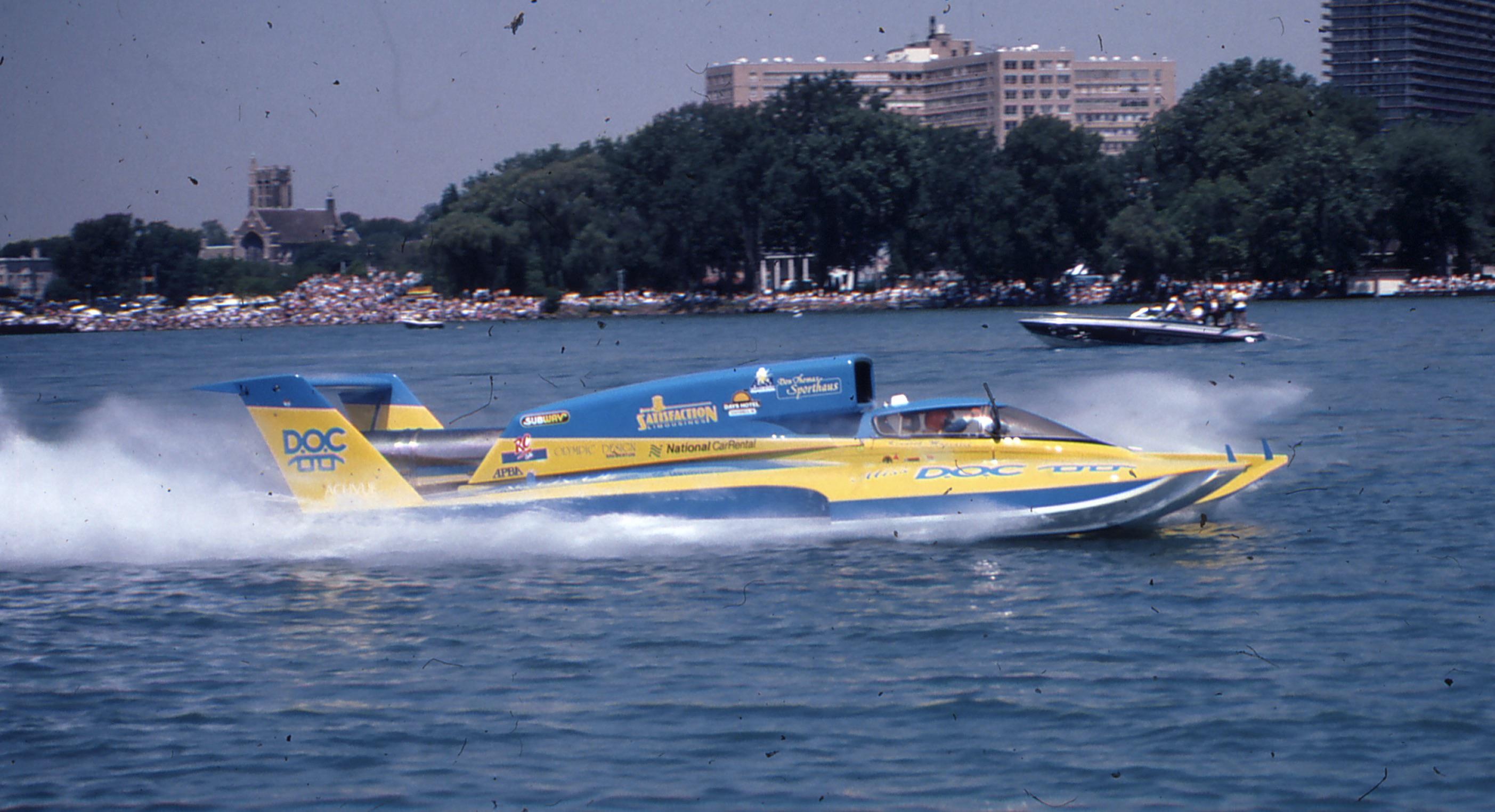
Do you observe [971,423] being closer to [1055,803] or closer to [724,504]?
[724,504]

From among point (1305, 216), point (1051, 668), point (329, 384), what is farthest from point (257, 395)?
point (1305, 216)

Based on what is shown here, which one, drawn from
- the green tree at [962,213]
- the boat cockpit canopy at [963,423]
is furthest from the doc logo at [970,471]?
the green tree at [962,213]

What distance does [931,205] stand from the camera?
7931 centimetres

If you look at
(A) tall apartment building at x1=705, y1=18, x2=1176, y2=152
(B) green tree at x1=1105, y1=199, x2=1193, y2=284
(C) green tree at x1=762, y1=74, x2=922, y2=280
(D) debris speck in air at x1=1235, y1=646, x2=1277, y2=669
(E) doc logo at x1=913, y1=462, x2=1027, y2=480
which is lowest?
(D) debris speck in air at x1=1235, y1=646, x2=1277, y2=669

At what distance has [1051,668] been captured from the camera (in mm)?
9242

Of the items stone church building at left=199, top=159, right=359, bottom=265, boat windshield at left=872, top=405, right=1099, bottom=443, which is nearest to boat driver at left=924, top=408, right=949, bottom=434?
boat windshield at left=872, top=405, right=1099, bottom=443

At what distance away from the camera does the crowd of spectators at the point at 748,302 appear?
7212 centimetres

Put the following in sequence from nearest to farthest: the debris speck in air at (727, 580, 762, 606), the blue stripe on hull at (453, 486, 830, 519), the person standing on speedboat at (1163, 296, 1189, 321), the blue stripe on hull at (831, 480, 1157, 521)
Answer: the debris speck in air at (727, 580, 762, 606), the blue stripe on hull at (831, 480, 1157, 521), the blue stripe on hull at (453, 486, 830, 519), the person standing on speedboat at (1163, 296, 1189, 321)

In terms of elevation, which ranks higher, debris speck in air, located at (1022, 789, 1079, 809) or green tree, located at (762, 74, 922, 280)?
green tree, located at (762, 74, 922, 280)

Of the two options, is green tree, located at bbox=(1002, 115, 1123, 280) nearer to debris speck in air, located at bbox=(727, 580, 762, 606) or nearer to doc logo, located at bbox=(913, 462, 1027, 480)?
doc logo, located at bbox=(913, 462, 1027, 480)

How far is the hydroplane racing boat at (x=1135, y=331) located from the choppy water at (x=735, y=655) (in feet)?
64.6

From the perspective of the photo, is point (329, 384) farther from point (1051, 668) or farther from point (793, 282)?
point (793, 282)

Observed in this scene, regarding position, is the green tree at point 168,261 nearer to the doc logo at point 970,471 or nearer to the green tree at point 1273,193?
the green tree at point 1273,193

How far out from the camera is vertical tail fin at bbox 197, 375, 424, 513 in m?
13.8
